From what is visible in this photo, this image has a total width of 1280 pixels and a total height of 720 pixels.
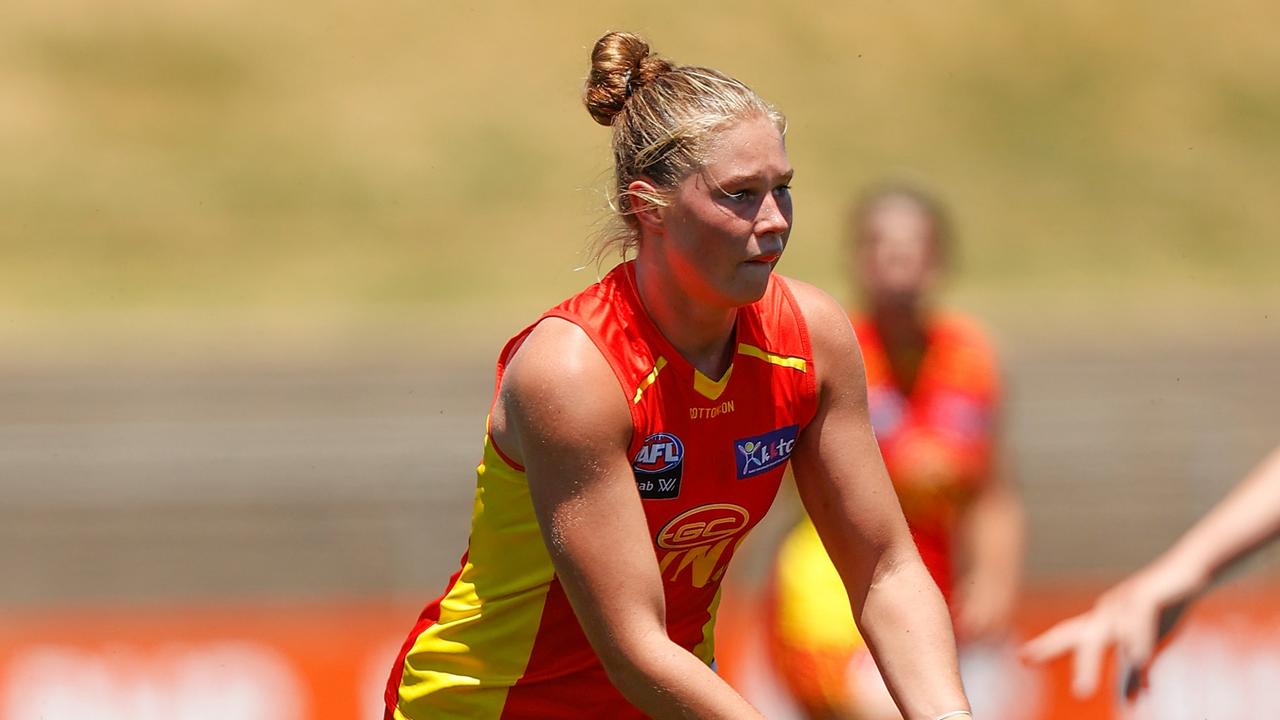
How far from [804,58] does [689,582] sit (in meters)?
14.1

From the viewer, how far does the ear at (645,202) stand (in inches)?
115

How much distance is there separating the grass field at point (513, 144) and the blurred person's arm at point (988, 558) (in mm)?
8778

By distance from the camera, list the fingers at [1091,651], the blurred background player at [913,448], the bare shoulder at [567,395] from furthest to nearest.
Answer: the blurred background player at [913,448]
the fingers at [1091,651]
the bare shoulder at [567,395]

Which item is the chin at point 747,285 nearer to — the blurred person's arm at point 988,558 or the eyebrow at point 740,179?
the eyebrow at point 740,179

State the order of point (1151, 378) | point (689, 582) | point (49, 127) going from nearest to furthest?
point (689, 582) → point (1151, 378) → point (49, 127)

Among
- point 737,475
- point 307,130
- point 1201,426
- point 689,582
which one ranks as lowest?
point 1201,426

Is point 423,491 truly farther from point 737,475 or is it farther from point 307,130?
point 307,130

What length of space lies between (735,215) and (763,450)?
17.8 inches

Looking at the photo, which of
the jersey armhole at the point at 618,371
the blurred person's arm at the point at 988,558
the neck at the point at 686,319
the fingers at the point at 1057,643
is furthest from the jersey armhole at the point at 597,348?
the blurred person's arm at the point at 988,558

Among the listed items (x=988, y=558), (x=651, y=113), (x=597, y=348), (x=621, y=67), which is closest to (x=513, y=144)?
(x=988, y=558)

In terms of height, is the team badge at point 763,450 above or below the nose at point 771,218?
below

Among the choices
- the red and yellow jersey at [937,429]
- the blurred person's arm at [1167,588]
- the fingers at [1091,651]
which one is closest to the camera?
the blurred person's arm at [1167,588]

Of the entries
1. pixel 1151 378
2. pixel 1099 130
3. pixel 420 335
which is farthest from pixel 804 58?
pixel 1151 378

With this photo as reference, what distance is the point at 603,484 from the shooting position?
9.34 ft
